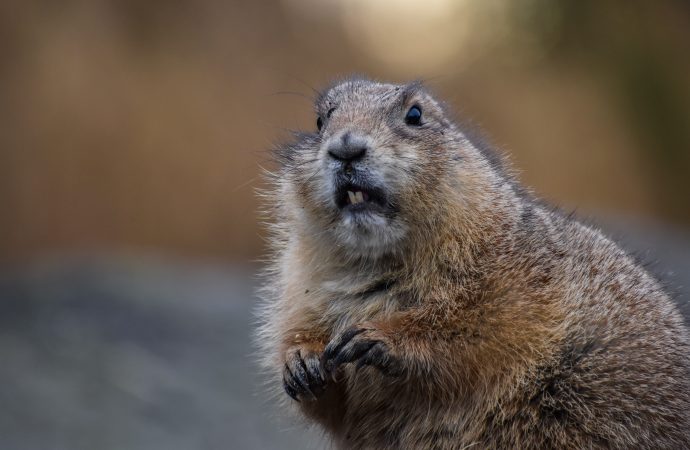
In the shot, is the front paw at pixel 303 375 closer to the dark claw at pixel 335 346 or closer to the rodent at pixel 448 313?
the rodent at pixel 448 313

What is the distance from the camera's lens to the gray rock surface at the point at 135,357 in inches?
383

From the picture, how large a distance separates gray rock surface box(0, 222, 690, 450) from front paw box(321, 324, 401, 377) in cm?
205

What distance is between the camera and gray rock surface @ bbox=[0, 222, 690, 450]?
973 cm

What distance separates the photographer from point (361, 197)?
5.61m

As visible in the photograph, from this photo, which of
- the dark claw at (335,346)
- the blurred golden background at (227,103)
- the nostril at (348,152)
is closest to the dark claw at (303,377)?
the dark claw at (335,346)

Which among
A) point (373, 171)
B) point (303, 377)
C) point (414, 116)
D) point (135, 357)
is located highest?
point (414, 116)

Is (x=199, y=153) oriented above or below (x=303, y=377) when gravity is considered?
above

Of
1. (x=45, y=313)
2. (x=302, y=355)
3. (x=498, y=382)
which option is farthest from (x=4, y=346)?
(x=498, y=382)

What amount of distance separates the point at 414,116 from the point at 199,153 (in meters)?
13.4

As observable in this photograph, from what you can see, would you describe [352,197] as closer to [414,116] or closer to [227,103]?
[414,116]

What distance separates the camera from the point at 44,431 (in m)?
9.56

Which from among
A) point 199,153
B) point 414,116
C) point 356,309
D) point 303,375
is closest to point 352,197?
point 356,309

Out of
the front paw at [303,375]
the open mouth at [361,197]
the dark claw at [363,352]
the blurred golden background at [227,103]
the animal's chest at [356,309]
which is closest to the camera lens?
the dark claw at [363,352]

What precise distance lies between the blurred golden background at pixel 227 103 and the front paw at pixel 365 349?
459 inches
